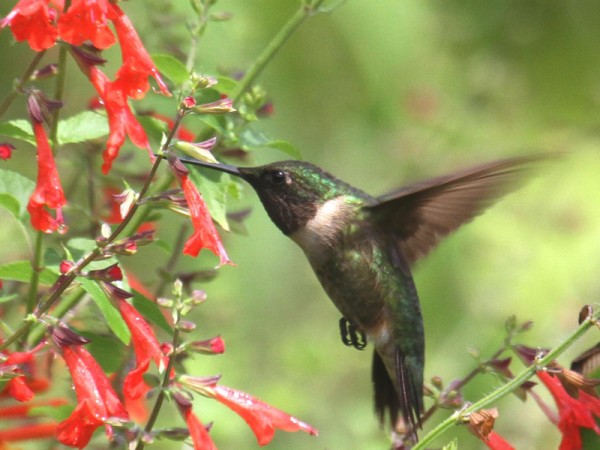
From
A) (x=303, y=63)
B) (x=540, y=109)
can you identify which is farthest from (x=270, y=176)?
(x=540, y=109)

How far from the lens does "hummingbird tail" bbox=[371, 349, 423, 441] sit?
8.42 feet

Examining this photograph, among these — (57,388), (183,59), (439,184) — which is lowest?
(57,388)

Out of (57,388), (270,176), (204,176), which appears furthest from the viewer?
(57,388)

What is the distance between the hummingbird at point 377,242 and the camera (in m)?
2.55

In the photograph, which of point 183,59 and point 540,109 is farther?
point 540,109

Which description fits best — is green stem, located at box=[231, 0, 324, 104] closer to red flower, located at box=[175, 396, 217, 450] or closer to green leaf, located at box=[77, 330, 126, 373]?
green leaf, located at box=[77, 330, 126, 373]

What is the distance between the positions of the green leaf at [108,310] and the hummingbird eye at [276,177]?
0.64 m

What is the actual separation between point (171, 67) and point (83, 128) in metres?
0.23

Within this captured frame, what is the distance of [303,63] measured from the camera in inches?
170

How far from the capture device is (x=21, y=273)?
6.77ft

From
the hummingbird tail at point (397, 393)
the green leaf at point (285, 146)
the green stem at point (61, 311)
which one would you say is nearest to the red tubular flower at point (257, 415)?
the green stem at point (61, 311)

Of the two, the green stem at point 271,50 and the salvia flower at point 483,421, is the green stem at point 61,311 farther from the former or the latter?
the salvia flower at point 483,421

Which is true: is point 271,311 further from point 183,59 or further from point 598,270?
point 183,59

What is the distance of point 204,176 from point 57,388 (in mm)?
1232
